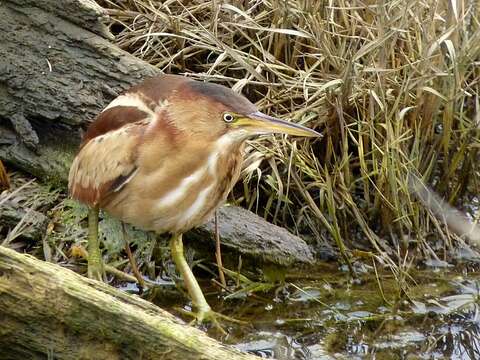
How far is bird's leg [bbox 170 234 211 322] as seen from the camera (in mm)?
3336

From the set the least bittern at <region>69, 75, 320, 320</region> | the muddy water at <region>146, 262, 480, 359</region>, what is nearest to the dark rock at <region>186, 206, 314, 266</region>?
the muddy water at <region>146, 262, 480, 359</region>

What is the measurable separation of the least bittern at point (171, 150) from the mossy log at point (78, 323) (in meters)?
0.67

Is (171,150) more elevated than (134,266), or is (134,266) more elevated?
(171,150)

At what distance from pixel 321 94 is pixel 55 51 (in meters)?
1.04

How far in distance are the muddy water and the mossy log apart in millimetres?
717

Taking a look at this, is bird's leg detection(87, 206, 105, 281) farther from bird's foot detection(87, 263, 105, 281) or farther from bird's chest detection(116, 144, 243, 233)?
bird's chest detection(116, 144, 243, 233)

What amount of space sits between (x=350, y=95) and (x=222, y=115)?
36.3 inches

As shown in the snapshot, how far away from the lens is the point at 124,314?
2488mm

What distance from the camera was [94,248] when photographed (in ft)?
11.2

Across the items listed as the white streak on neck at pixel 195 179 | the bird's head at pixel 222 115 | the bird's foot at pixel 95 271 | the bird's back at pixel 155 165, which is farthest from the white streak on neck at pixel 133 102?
the bird's foot at pixel 95 271

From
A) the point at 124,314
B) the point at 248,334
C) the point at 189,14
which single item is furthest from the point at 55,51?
the point at 124,314

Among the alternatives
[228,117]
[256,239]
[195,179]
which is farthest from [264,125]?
[256,239]

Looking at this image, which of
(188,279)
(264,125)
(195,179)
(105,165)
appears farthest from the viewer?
(188,279)

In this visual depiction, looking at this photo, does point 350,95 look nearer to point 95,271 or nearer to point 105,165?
point 105,165
